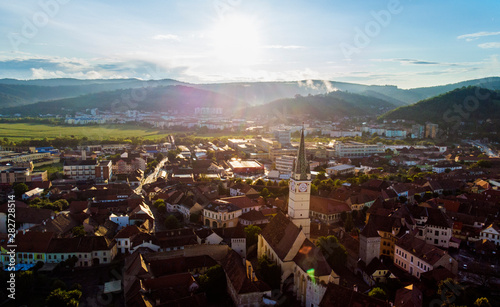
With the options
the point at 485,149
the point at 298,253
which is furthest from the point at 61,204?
the point at 485,149

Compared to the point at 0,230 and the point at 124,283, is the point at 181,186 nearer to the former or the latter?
the point at 0,230

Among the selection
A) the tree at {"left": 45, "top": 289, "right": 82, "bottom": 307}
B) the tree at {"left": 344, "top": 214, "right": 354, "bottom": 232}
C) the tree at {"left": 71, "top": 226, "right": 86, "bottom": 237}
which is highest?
the tree at {"left": 344, "top": 214, "right": 354, "bottom": 232}

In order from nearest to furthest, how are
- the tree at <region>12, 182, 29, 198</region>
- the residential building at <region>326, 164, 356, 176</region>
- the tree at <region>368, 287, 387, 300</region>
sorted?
1. the tree at <region>368, 287, 387, 300</region>
2. the tree at <region>12, 182, 29, 198</region>
3. the residential building at <region>326, 164, 356, 176</region>

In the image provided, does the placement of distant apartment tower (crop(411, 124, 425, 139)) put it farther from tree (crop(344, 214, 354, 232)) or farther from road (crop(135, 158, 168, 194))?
tree (crop(344, 214, 354, 232))

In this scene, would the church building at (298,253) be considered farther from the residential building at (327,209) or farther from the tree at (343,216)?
the tree at (343,216)

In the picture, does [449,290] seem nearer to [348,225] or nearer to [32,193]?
[348,225]

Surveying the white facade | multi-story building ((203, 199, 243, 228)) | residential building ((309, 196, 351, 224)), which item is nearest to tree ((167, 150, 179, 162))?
the white facade
